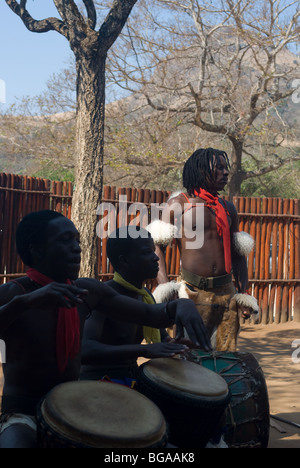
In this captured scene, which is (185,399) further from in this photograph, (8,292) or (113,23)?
(113,23)

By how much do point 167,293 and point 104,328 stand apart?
1404 mm

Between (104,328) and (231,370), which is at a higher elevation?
(104,328)

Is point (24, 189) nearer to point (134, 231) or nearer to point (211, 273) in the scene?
point (211, 273)

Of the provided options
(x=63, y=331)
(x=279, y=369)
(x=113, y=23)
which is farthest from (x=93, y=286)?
(x=113, y=23)

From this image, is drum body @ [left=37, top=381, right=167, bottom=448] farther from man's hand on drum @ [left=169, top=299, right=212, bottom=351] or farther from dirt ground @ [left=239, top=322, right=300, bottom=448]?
dirt ground @ [left=239, top=322, right=300, bottom=448]

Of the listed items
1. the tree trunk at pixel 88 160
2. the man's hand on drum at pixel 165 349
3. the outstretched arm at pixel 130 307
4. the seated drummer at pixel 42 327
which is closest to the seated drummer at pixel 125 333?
the man's hand on drum at pixel 165 349

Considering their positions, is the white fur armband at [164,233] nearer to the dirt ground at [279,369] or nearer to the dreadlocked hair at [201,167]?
the dreadlocked hair at [201,167]

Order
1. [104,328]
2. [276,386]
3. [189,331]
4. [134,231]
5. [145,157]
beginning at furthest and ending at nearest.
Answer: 1. [145,157]
2. [276,386]
3. [134,231]
4. [104,328]
5. [189,331]

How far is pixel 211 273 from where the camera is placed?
177 inches

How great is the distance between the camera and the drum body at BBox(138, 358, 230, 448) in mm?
2666

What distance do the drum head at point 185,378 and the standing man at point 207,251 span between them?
1521 millimetres

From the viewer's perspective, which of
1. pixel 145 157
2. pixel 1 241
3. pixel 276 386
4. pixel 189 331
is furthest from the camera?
pixel 145 157
